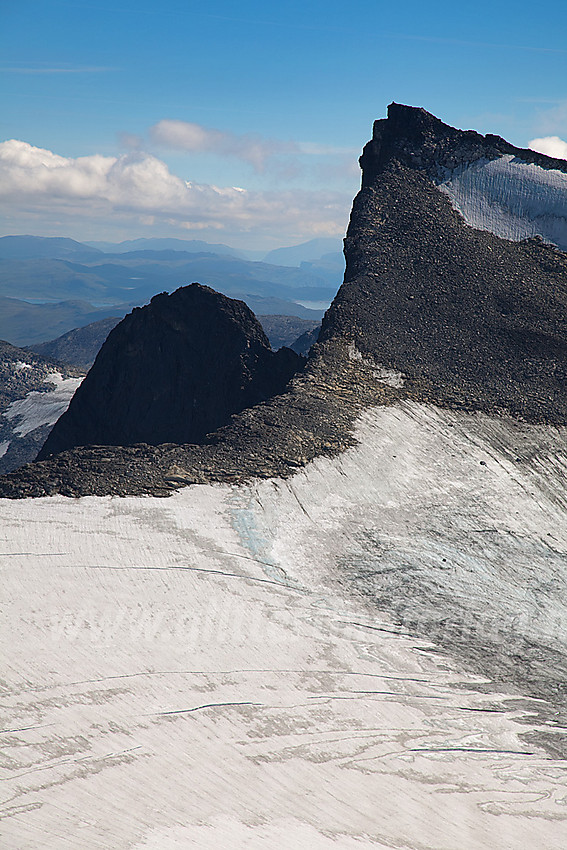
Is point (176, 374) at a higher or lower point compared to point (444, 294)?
lower

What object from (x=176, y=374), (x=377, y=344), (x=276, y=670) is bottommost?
(x=276, y=670)

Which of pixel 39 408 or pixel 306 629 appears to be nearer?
pixel 306 629

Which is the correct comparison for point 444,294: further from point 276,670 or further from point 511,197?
point 276,670

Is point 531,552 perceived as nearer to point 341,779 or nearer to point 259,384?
point 341,779

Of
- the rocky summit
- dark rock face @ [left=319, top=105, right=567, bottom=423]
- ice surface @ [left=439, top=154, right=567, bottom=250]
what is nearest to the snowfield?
the rocky summit

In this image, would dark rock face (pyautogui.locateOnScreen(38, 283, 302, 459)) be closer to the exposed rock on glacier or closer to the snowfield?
the exposed rock on glacier

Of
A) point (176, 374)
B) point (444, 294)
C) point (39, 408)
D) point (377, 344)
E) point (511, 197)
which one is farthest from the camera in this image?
point (39, 408)

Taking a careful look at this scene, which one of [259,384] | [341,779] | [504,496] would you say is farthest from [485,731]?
[259,384]

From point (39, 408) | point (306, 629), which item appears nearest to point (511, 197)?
point (306, 629)

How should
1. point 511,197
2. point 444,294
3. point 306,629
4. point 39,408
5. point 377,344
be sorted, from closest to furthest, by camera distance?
point 306,629
point 377,344
point 444,294
point 511,197
point 39,408
